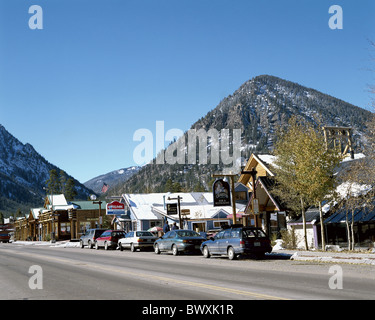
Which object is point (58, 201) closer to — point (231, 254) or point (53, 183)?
point (53, 183)

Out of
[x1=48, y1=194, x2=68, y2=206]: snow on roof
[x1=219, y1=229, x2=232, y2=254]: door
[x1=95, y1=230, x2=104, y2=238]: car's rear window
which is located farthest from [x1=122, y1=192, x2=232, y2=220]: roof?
[x1=219, y1=229, x2=232, y2=254]: door

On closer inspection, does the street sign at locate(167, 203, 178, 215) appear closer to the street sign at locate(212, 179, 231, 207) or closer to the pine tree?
the street sign at locate(212, 179, 231, 207)

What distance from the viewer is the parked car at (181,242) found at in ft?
91.2

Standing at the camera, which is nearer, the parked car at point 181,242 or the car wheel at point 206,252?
the car wheel at point 206,252

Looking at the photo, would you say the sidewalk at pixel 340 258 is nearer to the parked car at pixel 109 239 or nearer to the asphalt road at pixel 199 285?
the asphalt road at pixel 199 285

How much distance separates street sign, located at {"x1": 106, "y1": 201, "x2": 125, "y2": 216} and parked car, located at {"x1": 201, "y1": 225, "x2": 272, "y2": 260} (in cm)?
3652

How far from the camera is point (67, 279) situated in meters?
15.0

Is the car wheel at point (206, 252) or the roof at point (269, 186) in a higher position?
the roof at point (269, 186)

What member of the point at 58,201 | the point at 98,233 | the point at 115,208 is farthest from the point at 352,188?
the point at 58,201

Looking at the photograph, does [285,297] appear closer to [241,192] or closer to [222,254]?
[222,254]

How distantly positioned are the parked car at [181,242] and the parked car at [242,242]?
3960mm

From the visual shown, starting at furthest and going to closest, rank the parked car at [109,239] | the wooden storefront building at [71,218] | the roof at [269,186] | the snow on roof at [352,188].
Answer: the wooden storefront building at [71,218]
the parked car at [109,239]
the roof at [269,186]
the snow on roof at [352,188]

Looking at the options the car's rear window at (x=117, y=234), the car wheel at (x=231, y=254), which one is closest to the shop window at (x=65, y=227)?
the car's rear window at (x=117, y=234)

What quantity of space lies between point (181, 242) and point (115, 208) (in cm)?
3285
